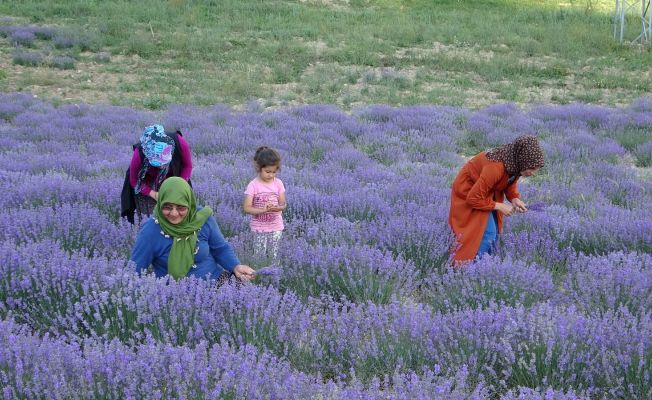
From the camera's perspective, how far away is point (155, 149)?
435 centimetres

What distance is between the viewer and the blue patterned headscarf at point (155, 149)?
4.35 m

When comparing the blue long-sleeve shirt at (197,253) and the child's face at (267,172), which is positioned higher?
the child's face at (267,172)

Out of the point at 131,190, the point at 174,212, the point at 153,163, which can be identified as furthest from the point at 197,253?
the point at 131,190

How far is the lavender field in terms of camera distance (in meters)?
2.45

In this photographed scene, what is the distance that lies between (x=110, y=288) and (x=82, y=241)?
47.8 inches

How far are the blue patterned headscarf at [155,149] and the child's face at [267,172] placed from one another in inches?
24.2

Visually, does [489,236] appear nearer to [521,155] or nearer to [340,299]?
[521,155]

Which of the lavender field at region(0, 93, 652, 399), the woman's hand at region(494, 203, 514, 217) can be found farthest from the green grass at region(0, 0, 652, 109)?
the woman's hand at region(494, 203, 514, 217)

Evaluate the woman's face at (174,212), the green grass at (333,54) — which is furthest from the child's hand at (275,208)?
the green grass at (333,54)

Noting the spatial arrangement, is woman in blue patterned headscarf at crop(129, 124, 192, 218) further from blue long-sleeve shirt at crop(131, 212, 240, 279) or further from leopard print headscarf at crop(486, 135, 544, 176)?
leopard print headscarf at crop(486, 135, 544, 176)

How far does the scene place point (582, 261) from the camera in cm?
418

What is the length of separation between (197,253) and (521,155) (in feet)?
6.60

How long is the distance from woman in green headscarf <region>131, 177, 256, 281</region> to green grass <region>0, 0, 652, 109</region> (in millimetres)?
7710

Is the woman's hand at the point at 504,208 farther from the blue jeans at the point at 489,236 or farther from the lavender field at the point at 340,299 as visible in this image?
the lavender field at the point at 340,299
